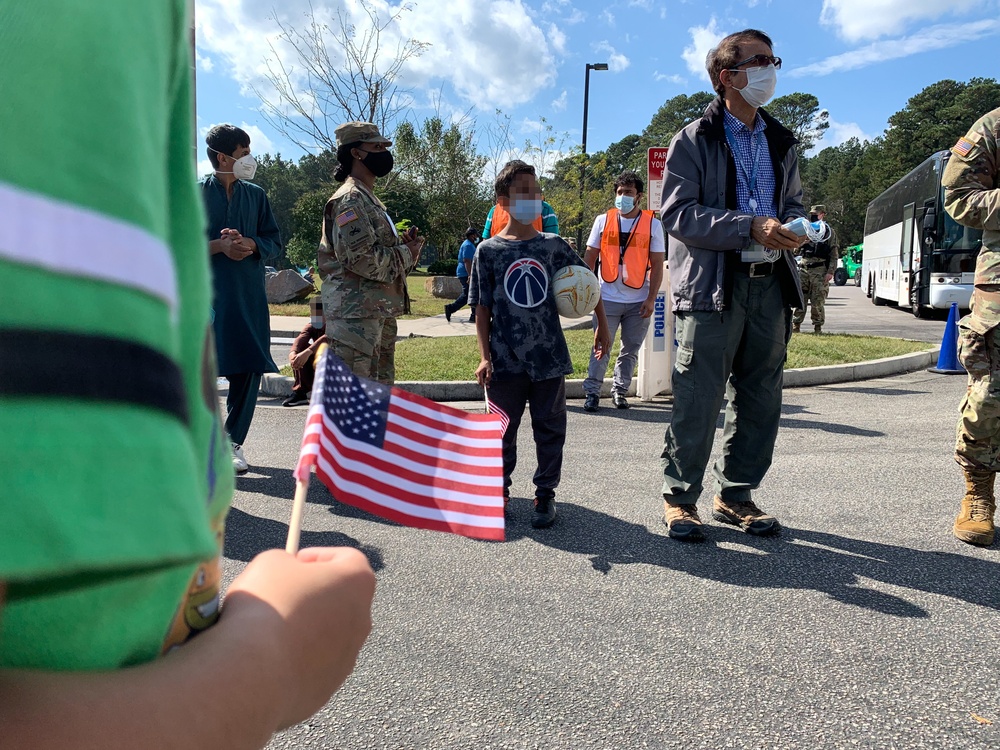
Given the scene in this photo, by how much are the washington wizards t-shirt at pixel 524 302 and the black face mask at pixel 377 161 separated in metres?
1.02

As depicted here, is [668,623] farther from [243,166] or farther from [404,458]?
[243,166]

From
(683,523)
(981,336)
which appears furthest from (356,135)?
(981,336)

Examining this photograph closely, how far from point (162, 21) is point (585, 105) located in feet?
87.3

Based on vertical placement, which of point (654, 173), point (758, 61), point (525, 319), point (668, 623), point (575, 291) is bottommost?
point (668, 623)

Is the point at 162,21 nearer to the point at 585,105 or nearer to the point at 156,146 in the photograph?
the point at 156,146

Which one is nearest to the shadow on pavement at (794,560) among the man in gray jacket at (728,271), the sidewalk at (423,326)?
the man in gray jacket at (728,271)

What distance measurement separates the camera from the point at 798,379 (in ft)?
28.5

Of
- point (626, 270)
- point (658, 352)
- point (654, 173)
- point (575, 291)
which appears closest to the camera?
point (575, 291)

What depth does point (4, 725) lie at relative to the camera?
53cm

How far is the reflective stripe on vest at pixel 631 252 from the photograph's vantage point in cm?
710

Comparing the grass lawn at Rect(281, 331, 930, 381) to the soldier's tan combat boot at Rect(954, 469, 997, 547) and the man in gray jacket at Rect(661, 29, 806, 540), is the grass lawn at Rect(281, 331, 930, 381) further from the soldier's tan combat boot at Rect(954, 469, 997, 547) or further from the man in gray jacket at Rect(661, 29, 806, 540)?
Result: the soldier's tan combat boot at Rect(954, 469, 997, 547)

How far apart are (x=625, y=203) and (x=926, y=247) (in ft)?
42.7

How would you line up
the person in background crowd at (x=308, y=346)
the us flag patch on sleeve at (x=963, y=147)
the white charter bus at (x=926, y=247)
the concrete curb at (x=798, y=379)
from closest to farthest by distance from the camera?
the us flag patch on sleeve at (x=963, y=147), the person in background crowd at (x=308, y=346), the concrete curb at (x=798, y=379), the white charter bus at (x=926, y=247)

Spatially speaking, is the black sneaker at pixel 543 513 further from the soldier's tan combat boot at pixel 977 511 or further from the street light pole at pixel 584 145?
the street light pole at pixel 584 145
